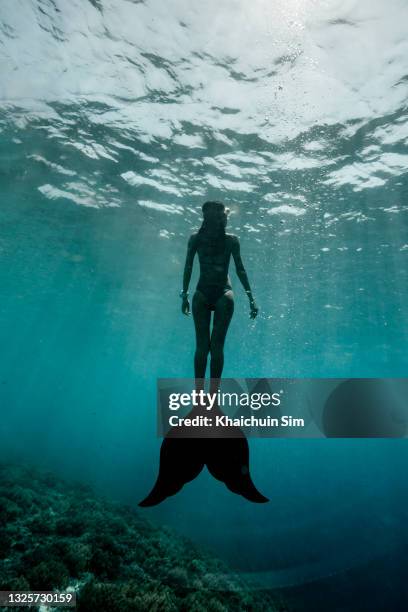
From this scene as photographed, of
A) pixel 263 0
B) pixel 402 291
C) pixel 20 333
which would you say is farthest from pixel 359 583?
pixel 20 333

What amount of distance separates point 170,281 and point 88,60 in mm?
17327

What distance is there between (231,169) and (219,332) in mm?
10266

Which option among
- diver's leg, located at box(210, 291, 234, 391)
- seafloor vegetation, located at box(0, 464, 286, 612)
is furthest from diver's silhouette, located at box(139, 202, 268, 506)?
seafloor vegetation, located at box(0, 464, 286, 612)

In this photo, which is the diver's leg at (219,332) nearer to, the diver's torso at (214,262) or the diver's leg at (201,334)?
the diver's leg at (201,334)

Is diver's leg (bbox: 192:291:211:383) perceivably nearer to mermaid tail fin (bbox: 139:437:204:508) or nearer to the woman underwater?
the woman underwater

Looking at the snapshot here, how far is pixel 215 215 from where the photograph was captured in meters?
6.16

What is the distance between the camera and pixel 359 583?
17891 mm

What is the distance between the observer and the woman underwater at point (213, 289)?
5207 millimetres

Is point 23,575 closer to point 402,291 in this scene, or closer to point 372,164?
point 372,164

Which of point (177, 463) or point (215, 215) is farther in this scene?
point (215, 215)

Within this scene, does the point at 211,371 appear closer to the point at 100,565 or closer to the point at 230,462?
the point at 230,462

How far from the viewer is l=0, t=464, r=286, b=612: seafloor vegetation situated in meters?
6.17

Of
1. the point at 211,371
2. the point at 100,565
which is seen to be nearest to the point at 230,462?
the point at 211,371

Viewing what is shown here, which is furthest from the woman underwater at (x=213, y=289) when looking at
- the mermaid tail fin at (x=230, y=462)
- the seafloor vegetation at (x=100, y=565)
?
the seafloor vegetation at (x=100, y=565)
